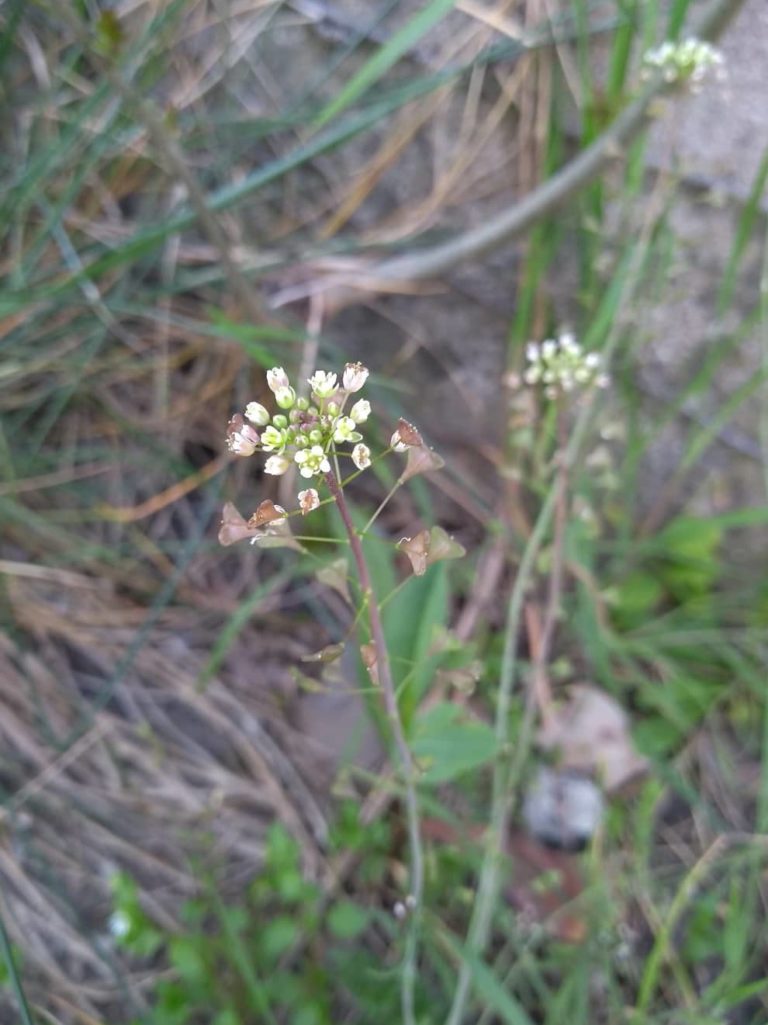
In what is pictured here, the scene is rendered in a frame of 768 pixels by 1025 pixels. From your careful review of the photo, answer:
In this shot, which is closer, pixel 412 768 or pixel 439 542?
pixel 439 542

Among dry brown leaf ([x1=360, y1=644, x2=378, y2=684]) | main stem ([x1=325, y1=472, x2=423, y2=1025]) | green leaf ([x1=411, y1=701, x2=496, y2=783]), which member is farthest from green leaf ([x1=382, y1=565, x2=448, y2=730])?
dry brown leaf ([x1=360, y1=644, x2=378, y2=684])

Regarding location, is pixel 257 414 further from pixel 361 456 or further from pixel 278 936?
pixel 278 936

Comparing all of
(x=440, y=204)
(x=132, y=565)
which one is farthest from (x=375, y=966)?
(x=440, y=204)

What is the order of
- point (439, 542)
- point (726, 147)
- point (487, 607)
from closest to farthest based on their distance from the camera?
point (439, 542) < point (726, 147) < point (487, 607)

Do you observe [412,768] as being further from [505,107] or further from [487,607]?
[505,107]

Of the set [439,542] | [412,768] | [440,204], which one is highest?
[440,204]
